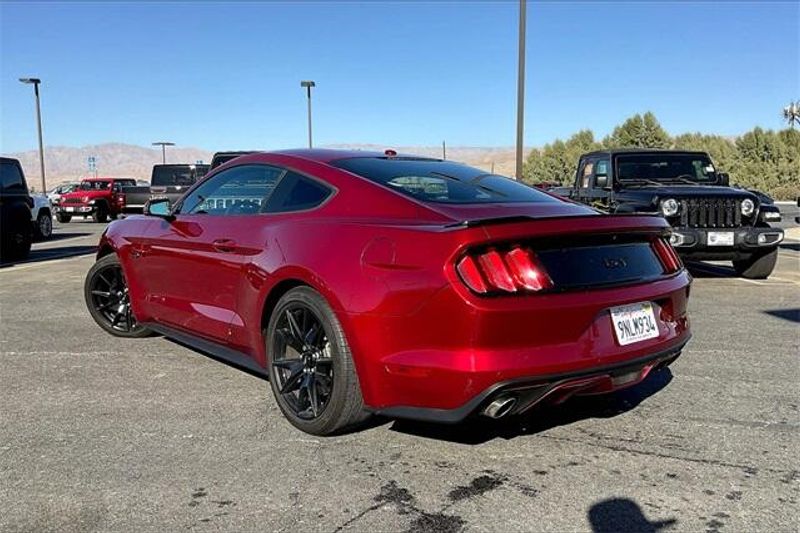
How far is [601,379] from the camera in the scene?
3.18 metres

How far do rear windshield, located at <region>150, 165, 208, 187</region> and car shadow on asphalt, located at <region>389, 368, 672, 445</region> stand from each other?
730 inches

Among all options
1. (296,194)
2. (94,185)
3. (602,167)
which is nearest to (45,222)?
(94,185)

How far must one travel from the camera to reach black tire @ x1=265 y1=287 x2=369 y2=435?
11.1ft

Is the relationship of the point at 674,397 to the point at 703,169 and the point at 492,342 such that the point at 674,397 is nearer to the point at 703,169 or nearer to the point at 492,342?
the point at 492,342

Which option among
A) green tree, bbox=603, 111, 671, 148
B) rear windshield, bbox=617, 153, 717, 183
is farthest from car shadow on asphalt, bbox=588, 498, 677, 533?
green tree, bbox=603, 111, 671, 148

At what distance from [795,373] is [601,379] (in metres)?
2.37

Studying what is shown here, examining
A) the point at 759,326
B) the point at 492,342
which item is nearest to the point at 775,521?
the point at 492,342

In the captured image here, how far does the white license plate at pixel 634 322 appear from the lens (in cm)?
323

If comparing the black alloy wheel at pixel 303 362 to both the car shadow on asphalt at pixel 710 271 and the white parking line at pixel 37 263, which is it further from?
the white parking line at pixel 37 263

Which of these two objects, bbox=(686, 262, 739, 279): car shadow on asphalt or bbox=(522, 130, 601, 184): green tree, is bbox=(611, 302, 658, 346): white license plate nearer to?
bbox=(686, 262, 739, 279): car shadow on asphalt

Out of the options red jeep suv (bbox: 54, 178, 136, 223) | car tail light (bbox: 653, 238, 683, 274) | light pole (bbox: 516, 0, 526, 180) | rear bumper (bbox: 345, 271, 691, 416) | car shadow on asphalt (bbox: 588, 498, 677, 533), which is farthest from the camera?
red jeep suv (bbox: 54, 178, 136, 223)

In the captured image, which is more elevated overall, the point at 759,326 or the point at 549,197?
the point at 549,197

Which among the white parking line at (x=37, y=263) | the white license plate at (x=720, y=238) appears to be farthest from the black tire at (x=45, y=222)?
the white license plate at (x=720, y=238)

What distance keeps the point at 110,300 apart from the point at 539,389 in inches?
167
